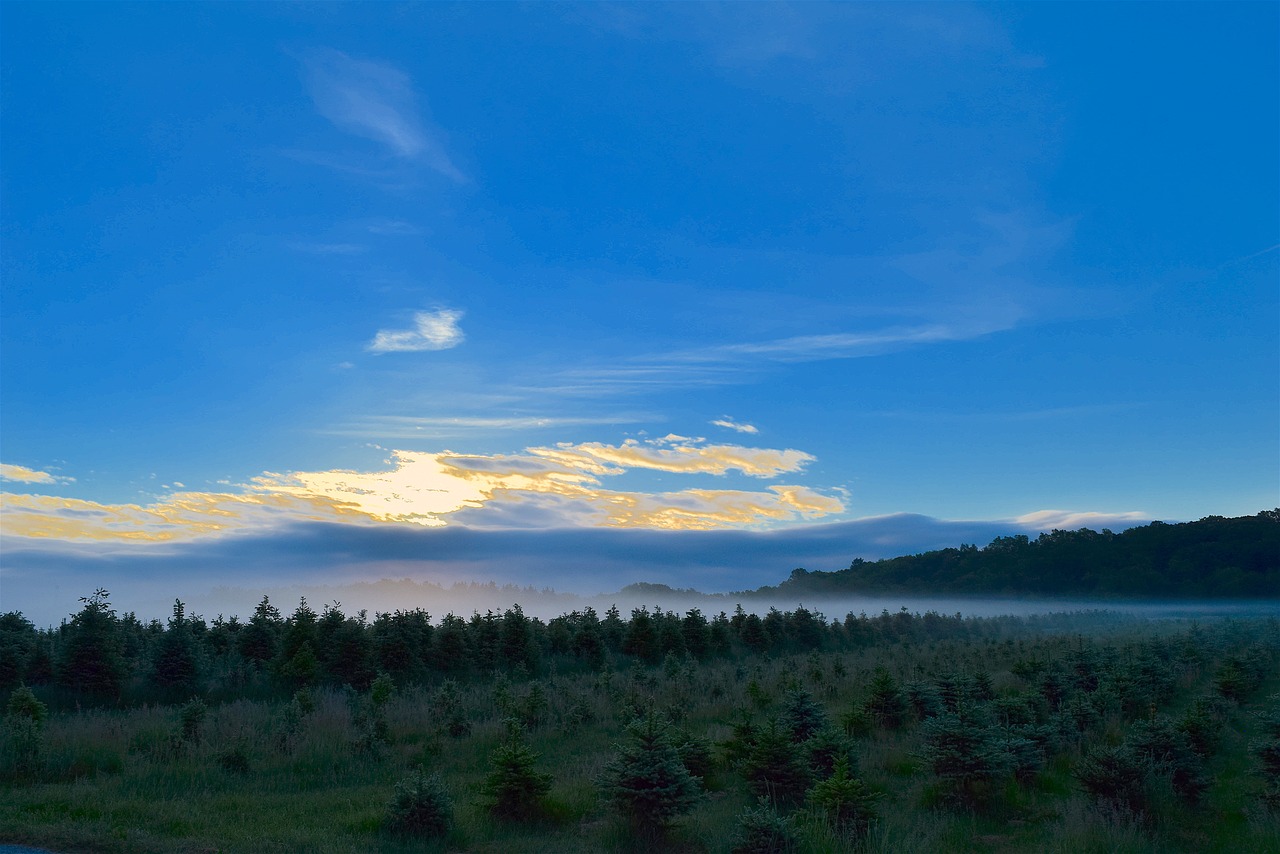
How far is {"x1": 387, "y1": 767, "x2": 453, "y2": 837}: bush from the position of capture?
960 centimetres

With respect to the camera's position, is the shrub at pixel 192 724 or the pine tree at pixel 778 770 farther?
the shrub at pixel 192 724

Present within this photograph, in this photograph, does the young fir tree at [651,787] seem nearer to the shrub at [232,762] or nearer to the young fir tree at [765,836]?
the young fir tree at [765,836]

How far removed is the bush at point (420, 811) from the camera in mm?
9602

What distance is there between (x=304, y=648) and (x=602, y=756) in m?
12.1

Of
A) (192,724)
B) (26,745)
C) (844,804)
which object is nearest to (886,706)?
(844,804)

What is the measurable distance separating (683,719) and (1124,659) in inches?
612

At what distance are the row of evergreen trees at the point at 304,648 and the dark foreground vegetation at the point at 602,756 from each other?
0.28 feet

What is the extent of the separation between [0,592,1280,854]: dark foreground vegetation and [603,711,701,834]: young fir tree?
27 millimetres

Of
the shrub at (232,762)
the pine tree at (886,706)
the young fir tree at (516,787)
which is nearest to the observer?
the young fir tree at (516,787)

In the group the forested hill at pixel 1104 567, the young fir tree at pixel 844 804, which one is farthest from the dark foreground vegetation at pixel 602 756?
the forested hill at pixel 1104 567

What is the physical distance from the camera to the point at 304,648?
2225cm

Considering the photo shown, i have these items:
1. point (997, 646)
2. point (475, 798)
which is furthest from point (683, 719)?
point (997, 646)

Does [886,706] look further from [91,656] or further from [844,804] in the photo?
[91,656]

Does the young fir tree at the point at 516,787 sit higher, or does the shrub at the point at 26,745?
the shrub at the point at 26,745
